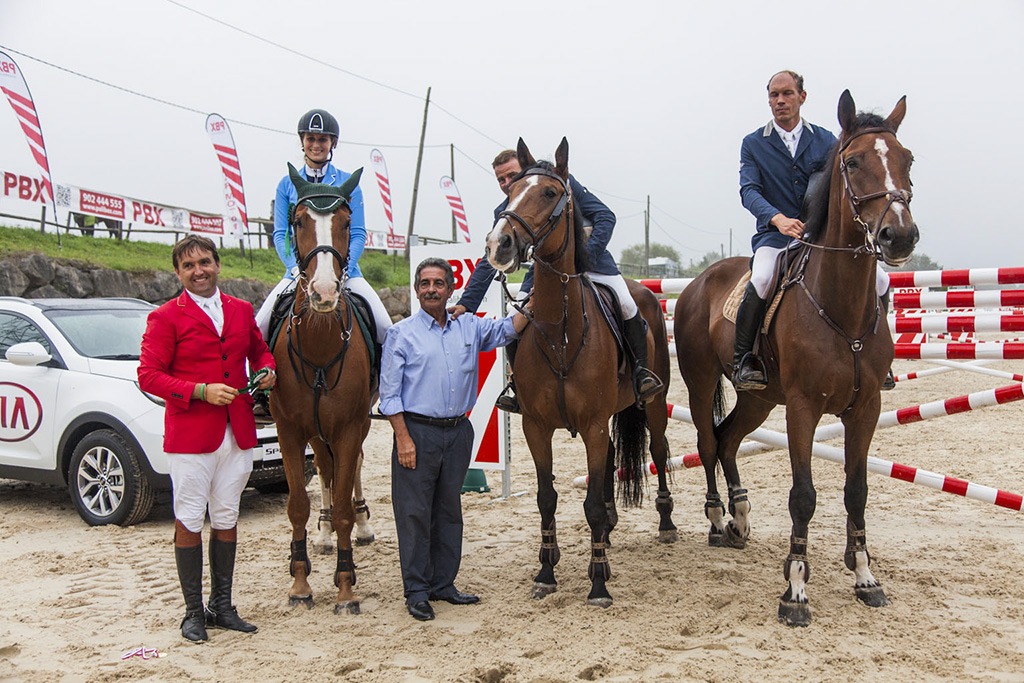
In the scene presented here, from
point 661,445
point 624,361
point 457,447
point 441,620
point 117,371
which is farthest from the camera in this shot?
point 117,371

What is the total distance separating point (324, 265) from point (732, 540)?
364 cm

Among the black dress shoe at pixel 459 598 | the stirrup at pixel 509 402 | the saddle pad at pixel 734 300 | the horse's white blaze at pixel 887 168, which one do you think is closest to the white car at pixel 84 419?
the stirrup at pixel 509 402

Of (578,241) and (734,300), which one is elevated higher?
(578,241)

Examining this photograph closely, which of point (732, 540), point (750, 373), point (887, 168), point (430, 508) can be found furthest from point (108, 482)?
point (887, 168)

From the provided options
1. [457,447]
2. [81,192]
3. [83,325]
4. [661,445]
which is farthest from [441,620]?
[81,192]

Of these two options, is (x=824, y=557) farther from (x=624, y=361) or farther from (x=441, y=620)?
(x=441, y=620)

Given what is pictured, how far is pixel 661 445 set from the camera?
6230 mm

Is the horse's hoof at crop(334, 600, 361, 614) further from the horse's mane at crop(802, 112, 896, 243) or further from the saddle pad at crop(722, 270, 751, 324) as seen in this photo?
the horse's mane at crop(802, 112, 896, 243)

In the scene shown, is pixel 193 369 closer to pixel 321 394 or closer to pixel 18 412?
pixel 321 394

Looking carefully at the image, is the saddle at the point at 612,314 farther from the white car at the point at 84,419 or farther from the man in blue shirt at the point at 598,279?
the white car at the point at 84,419

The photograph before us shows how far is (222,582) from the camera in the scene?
14.5 ft

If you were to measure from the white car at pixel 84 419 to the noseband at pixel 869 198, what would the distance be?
4944 mm

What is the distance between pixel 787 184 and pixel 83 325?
20.8ft

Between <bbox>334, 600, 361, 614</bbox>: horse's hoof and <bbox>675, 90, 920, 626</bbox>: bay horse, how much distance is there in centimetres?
243
